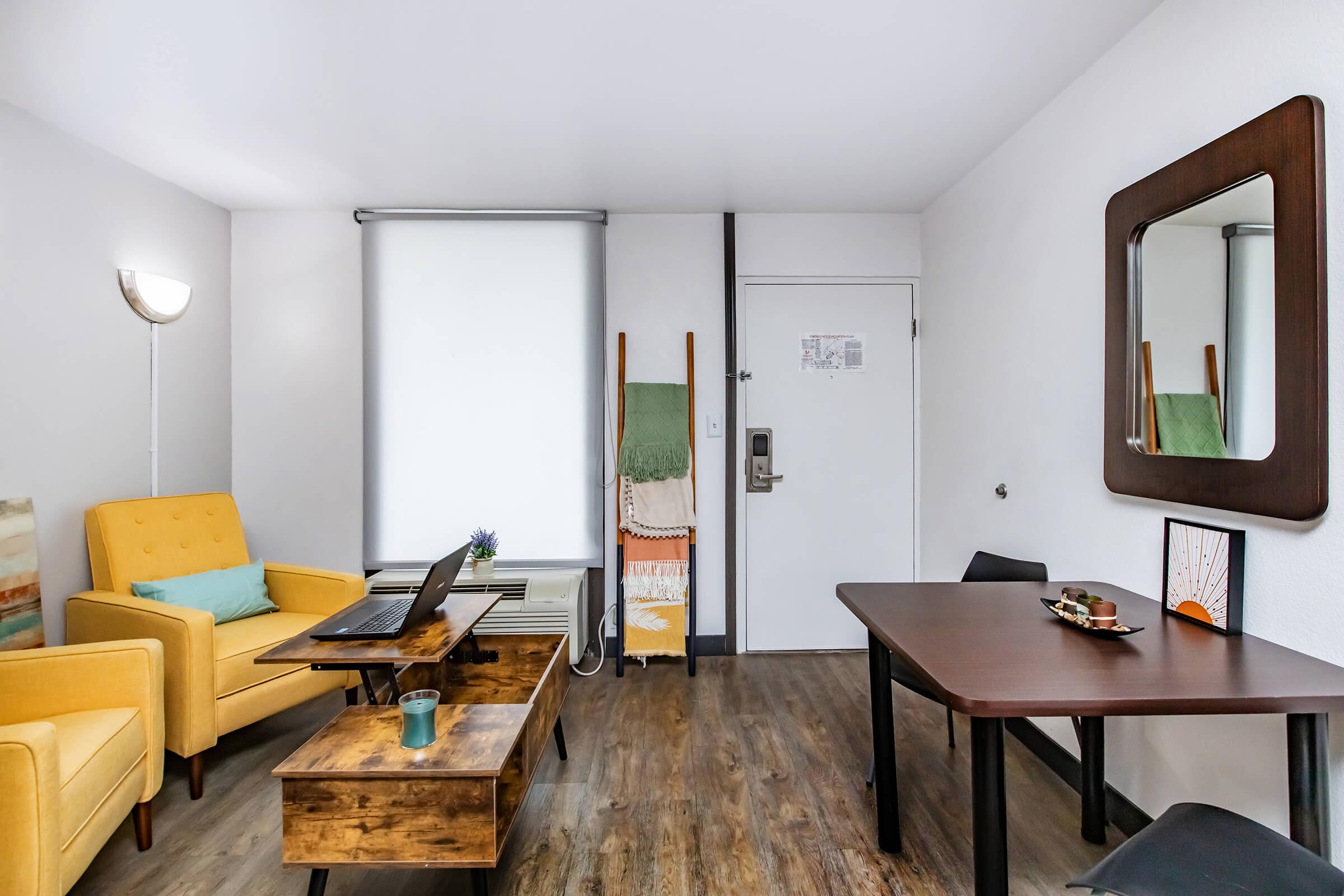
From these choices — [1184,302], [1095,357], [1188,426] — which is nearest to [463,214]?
[1095,357]

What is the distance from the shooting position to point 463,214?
3223mm

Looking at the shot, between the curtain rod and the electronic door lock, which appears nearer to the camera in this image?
the curtain rod

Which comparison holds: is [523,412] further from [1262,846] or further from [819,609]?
[1262,846]

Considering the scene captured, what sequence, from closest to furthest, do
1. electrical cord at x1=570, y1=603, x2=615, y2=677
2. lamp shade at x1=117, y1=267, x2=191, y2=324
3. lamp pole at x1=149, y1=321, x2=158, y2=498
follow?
lamp shade at x1=117, y1=267, x2=191, y2=324
lamp pole at x1=149, y1=321, x2=158, y2=498
electrical cord at x1=570, y1=603, x2=615, y2=677

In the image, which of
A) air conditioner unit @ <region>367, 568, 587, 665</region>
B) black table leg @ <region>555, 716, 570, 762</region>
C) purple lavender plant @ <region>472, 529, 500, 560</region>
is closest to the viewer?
black table leg @ <region>555, 716, 570, 762</region>

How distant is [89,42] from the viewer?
1.83m

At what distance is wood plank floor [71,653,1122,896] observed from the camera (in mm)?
1671


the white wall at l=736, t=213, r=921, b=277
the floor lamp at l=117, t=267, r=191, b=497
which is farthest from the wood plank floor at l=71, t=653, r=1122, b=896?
the white wall at l=736, t=213, r=921, b=277

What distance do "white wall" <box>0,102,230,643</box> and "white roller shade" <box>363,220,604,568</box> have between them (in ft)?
2.74

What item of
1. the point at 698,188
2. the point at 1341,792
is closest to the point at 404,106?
the point at 698,188

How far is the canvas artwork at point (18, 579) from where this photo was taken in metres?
2.04

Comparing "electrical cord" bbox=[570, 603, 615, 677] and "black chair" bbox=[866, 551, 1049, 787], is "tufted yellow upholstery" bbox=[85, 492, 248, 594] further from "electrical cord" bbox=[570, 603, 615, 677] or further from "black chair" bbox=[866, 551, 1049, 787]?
"black chair" bbox=[866, 551, 1049, 787]

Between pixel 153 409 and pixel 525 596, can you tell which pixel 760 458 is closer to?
pixel 525 596

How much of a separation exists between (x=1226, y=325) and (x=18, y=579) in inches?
145
